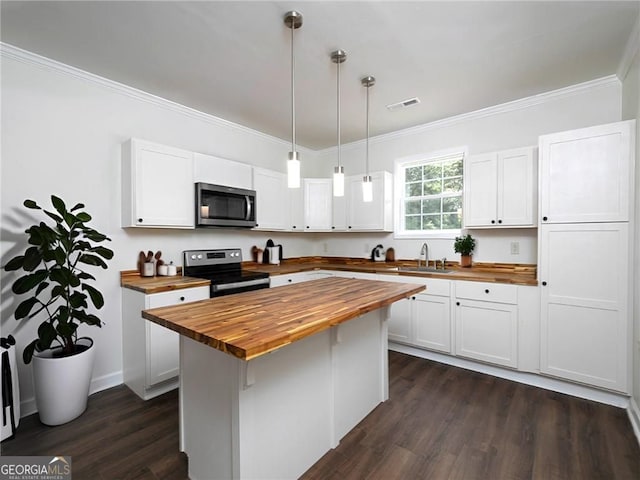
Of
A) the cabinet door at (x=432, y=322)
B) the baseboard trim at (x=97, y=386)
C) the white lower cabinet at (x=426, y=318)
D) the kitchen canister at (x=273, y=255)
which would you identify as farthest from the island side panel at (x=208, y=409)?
the kitchen canister at (x=273, y=255)

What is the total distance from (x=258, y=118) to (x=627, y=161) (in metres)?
3.33

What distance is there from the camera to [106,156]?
103 inches

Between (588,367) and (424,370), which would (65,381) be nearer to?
(424,370)

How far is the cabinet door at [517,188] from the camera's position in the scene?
2742 millimetres

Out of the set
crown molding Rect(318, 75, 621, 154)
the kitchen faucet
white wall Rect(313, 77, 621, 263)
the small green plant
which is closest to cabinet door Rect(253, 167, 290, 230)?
white wall Rect(313, 77, 621, 263)

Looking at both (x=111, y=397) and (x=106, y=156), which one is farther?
(x=106, y=156)

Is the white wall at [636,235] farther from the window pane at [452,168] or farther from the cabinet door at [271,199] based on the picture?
the cabinet door at [271,199]

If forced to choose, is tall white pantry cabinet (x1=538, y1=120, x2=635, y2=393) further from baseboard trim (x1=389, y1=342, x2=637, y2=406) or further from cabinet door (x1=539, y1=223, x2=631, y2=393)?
baseboard trim (x1=389, y1=342, x2=637, y2=406)

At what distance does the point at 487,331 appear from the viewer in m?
2.75

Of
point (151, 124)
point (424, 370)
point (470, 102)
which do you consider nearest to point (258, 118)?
point (151, 124)

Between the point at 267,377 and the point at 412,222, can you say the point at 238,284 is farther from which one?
the point at 412,222

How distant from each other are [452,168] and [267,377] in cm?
322

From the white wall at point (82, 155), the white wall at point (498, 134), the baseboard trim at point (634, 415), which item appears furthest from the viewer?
the white wall at point (498, 134)

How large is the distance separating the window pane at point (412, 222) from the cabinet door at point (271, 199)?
A: 1594 mm
